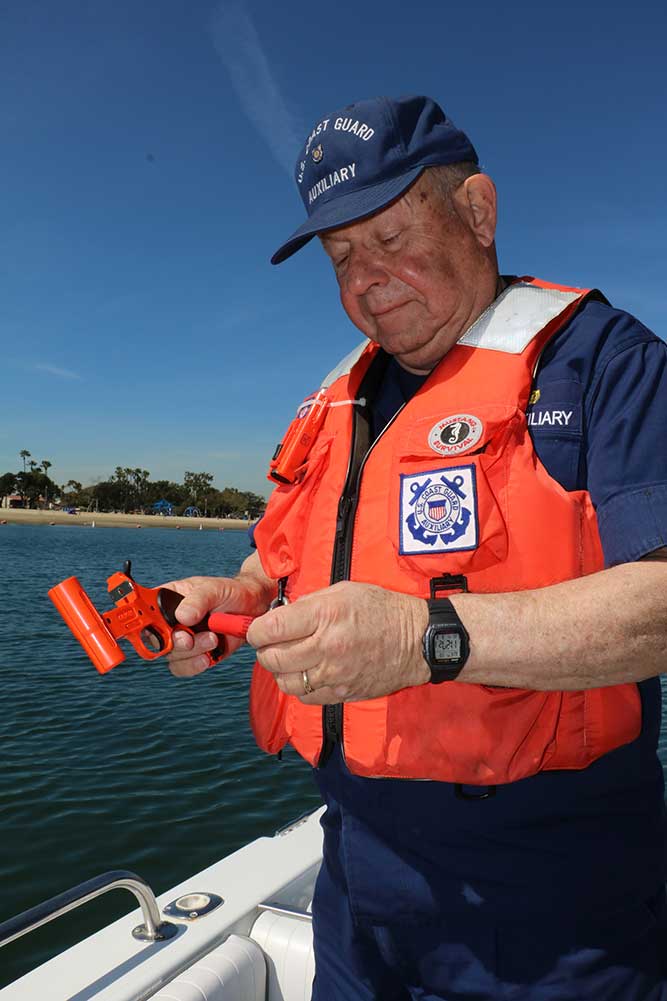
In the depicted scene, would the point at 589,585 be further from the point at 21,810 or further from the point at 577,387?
the point at 21,810

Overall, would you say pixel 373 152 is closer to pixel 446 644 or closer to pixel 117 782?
pixel 446 644

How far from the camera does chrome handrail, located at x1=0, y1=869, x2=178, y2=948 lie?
259 cm

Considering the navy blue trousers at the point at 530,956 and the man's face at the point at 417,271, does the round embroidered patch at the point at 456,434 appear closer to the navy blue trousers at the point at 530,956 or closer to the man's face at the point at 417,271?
the man's face at the point at 417,271

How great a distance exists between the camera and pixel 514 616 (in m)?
1.41

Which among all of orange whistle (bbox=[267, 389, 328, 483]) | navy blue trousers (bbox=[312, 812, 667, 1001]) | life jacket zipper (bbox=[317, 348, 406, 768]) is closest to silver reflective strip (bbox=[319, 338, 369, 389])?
orange whistle (bbox=[267, 389, 328, 483])

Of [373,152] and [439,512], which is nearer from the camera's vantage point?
[439,512]

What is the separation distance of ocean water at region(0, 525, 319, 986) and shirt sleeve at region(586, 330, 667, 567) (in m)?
6.20

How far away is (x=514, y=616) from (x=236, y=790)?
9249 mm

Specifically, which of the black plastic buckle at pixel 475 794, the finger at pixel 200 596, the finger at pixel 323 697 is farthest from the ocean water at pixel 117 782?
the finger at pixel 323 697

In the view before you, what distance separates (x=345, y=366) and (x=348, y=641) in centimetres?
133

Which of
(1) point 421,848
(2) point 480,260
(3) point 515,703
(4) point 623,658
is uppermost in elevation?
(2) point 480,260

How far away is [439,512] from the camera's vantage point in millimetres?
1711

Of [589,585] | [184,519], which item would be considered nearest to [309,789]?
[589,585]

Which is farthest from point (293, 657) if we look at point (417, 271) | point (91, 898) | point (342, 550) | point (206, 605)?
point (91, 898)
